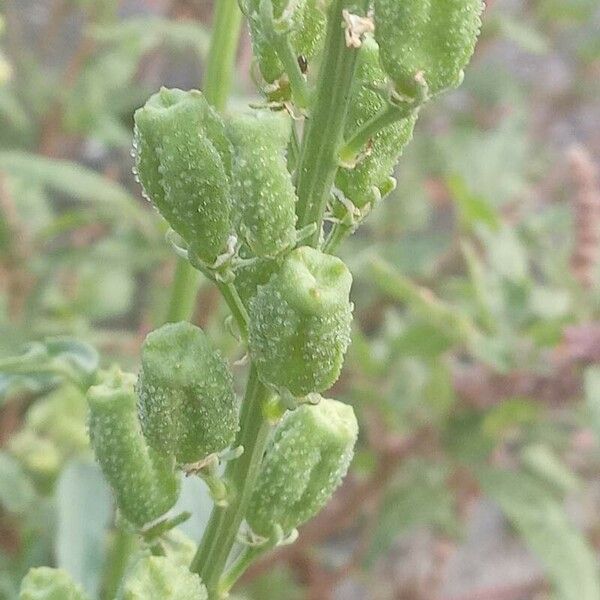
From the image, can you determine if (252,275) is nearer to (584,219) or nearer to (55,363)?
(55,363)

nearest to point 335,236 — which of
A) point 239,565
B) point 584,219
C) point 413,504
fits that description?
point 239,565

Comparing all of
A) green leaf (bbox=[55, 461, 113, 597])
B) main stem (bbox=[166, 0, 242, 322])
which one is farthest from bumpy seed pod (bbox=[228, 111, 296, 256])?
green leaf (bbox=[55, 461, 113, 597])

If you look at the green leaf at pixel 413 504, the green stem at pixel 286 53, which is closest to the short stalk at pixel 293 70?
the green stem at pixel 286 53

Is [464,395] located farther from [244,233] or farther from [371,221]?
[244,233]

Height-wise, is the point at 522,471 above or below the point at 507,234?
below

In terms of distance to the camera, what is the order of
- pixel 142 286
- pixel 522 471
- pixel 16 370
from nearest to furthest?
1. pixel 16 370
2. pixel 522 471
3. pixel 142 286

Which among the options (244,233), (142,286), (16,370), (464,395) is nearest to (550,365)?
(464,395)
